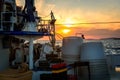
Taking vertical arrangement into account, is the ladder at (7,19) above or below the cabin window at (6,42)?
above

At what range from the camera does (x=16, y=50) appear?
19375 millimetres

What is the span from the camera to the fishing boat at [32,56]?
15.7 metres

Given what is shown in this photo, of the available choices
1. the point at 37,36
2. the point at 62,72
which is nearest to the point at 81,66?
the point at 62,72

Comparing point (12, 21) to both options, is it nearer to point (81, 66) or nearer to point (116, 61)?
point (81, 66)

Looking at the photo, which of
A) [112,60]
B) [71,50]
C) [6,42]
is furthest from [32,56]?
[112,60]

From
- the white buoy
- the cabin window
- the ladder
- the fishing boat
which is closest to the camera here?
the fishing boat

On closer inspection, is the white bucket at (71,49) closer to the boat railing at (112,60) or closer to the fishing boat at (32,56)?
the fishing boat at (32,56)

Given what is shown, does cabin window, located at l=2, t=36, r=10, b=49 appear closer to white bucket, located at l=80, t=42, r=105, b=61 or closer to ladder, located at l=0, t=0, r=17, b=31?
ladder, located at l=0, t=0, r=17, b=31

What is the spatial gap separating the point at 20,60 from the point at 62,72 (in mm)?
4574

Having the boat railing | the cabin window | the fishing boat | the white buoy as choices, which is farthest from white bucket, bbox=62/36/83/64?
the boat railing

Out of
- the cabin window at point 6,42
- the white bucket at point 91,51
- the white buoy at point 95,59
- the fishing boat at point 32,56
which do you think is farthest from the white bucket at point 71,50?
the cabin window at point 6,42

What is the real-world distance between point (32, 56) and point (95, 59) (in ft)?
12.7

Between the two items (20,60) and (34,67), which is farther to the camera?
(20,60)

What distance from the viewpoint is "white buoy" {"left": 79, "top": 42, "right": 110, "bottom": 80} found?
57.0 feet
